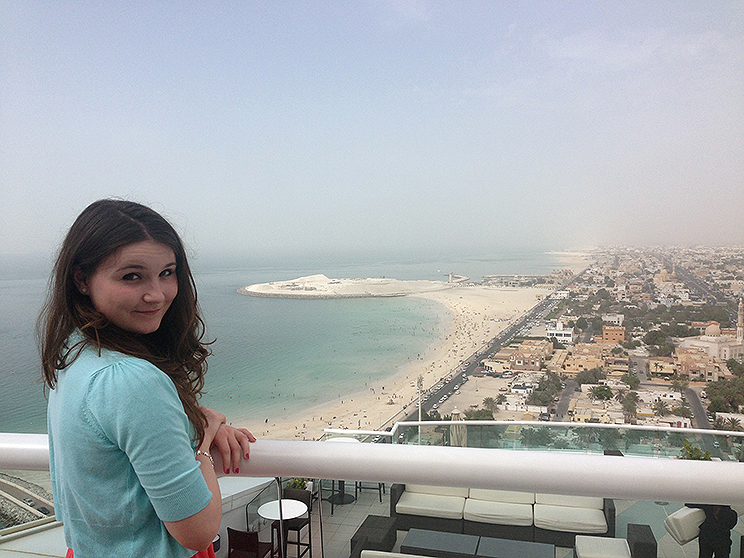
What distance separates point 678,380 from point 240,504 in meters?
11.4

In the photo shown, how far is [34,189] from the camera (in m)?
11.6

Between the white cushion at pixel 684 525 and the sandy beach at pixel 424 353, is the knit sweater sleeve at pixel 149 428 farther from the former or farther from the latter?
the sandy beach at pixel 424 353

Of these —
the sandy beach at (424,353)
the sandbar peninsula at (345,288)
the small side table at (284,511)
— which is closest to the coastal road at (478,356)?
the sandy beach at (424,353)

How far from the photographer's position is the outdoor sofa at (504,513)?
0.58m

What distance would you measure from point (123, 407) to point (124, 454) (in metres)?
0.06

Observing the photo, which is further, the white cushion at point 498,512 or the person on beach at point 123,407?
the white cushion at point 498,512

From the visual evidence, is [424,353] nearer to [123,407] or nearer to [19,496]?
[19,496]

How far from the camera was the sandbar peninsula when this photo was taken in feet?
39.2

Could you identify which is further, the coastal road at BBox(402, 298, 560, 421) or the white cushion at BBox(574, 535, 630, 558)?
the coastal road at BBox(402, 298, 560, 421)

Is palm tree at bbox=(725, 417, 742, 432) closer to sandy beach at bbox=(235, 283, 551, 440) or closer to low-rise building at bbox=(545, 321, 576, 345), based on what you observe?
low-rise building at bbox=(545, 321, 576, 345)

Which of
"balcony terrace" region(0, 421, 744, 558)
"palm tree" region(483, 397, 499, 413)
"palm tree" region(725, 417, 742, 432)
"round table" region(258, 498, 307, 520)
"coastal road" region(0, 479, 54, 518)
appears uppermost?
"balcony terrace" region(0, 421, 744, 558)

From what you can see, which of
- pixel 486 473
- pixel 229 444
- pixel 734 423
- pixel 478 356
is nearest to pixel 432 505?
pixel 486 473

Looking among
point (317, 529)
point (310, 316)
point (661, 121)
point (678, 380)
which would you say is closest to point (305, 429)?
point (310, 316)

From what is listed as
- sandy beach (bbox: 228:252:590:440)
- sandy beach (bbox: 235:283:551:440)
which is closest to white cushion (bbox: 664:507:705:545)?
sandy beach (bbox: 228:252:590:440)
